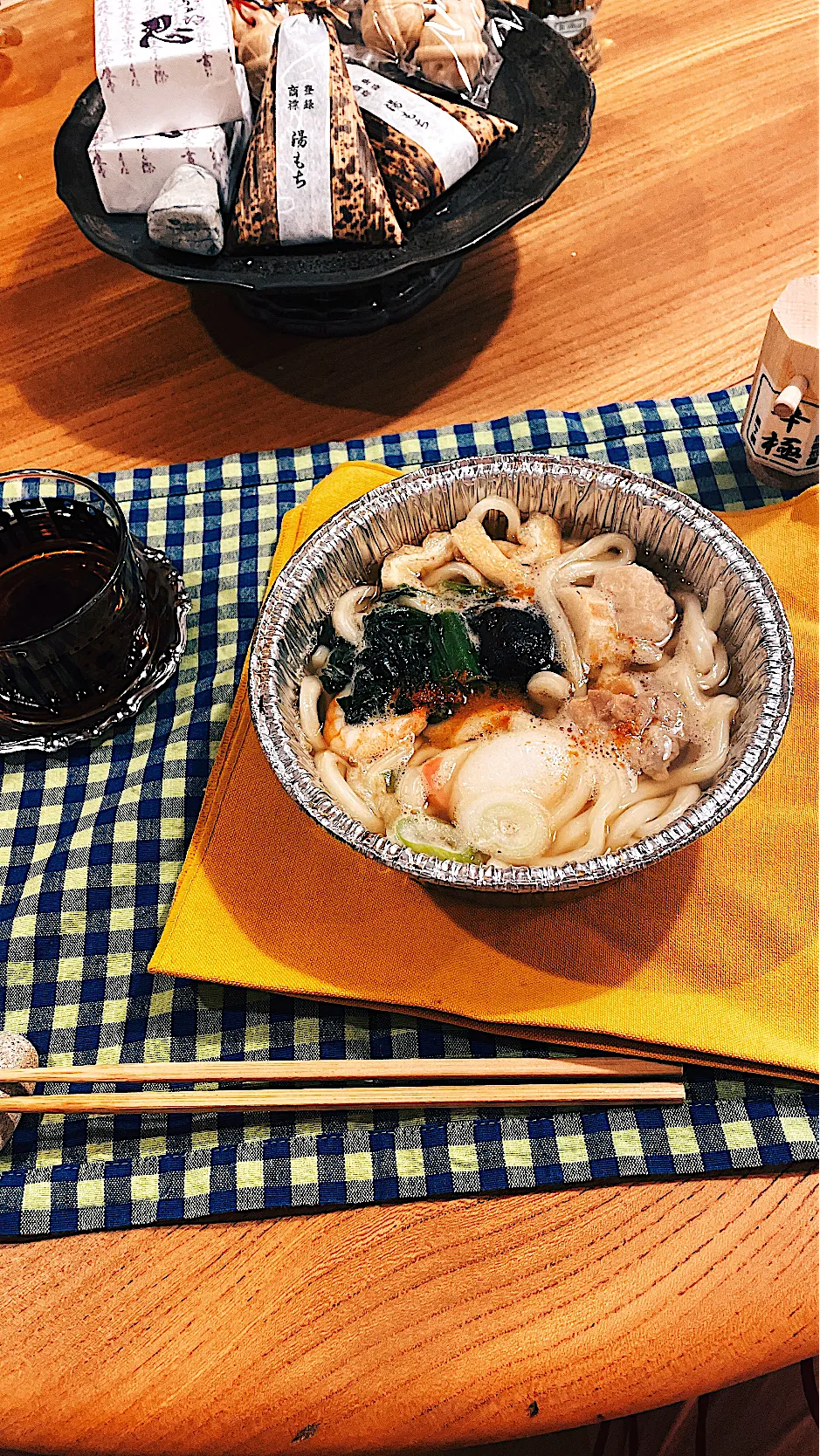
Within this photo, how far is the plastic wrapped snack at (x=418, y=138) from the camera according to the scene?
4.65 ft

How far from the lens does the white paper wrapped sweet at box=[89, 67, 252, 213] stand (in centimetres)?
140

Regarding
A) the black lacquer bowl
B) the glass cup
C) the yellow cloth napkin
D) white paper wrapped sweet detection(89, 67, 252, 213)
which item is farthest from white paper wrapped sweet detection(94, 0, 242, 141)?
the yellow cloth napkin

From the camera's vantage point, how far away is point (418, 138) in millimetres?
1424

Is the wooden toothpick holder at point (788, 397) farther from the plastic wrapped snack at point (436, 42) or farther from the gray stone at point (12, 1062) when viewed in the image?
the gray stone at point (12, 1062)

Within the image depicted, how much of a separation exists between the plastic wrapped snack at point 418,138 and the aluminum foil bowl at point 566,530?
21.1 inches

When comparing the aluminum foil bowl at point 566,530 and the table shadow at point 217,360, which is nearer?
the aluminum foil bowl at point 566,530

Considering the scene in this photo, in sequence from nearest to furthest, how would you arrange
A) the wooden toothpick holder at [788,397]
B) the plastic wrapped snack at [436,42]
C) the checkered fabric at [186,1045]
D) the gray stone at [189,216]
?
1. the checkered fabric at [186,1045]
2. the wooden toothpick holder at [788,397]
3. the gray stone at [189,216]
4. the plastic wrapped snack at [436,42]

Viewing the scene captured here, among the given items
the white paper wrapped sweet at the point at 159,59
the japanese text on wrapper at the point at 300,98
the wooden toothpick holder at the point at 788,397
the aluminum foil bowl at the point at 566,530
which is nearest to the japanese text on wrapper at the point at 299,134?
the japanese text on wrapper at the point at 300,98

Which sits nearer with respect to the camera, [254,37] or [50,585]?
[50,585]

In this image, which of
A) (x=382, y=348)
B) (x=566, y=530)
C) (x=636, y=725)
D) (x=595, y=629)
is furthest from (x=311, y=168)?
(x=636, y=725)

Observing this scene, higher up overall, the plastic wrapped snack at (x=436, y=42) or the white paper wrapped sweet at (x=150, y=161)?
the plastic wrapped snack at (x=436, y=42)

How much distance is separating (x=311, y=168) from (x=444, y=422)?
1.26 ft

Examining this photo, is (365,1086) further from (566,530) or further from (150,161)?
(150,161)

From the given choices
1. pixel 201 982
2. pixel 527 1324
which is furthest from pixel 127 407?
pixel 527 1324
